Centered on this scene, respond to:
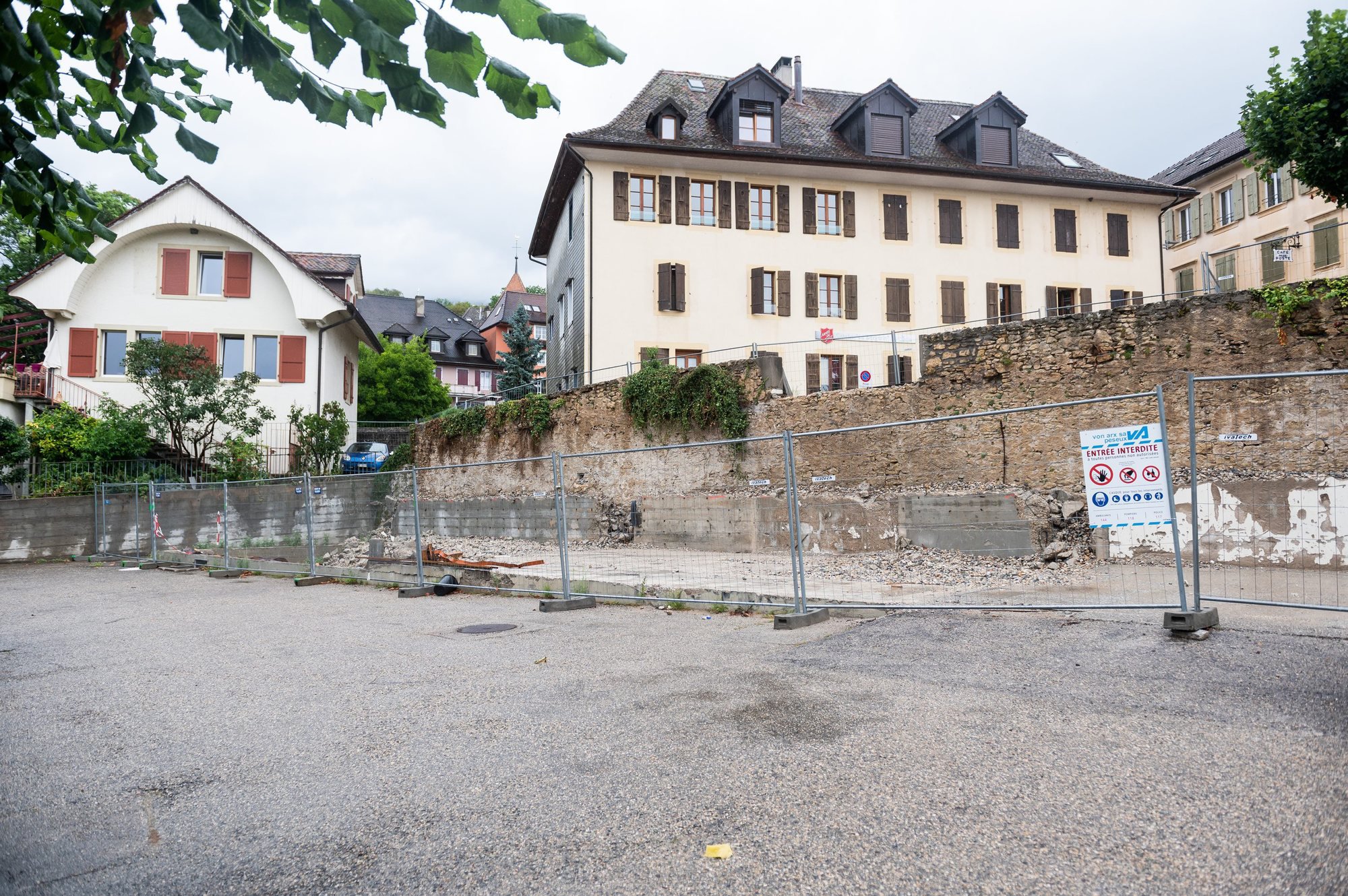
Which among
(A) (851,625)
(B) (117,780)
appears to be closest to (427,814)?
(B) (117,780)

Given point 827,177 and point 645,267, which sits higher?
point 827,177

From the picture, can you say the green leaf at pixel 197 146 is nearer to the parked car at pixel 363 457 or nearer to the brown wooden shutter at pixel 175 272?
the parked car at pixel 363 457

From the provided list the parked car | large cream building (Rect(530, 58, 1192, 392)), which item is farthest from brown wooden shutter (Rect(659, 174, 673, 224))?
the parked car

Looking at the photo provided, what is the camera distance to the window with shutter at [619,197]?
26.0 meters

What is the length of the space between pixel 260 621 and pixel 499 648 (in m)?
4.09

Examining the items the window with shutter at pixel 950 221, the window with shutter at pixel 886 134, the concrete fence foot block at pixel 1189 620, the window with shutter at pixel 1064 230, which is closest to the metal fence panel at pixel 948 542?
the concrete fence foot block at pixel 1189 620

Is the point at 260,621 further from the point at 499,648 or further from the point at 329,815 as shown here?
the point at 329,815

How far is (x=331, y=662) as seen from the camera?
7145 millimetres

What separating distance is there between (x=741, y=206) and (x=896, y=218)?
5.13 meters

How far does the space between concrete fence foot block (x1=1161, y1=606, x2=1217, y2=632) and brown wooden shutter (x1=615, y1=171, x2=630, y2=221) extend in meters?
21.6

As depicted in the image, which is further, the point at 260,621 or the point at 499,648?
the point at 260,621

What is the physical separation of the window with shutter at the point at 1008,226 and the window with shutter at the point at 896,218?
319cm

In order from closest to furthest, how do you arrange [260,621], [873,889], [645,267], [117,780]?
[873,889]
[117,780]
[260,621]
[645,267]

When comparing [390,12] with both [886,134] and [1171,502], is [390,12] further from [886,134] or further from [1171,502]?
[886,134]
